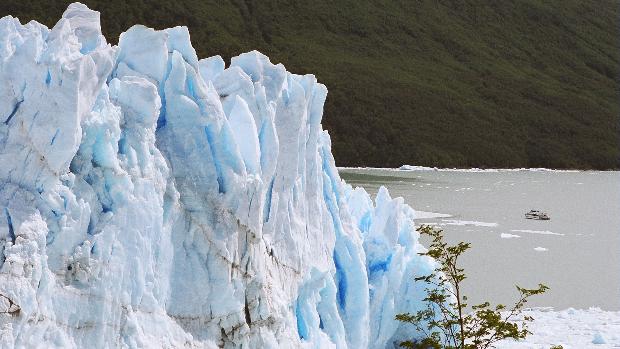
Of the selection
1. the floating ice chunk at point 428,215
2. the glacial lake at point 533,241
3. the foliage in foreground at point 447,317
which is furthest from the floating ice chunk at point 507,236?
the foliage in foreground at point 447,317

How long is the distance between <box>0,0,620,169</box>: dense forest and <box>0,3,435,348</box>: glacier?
78764 millimetres

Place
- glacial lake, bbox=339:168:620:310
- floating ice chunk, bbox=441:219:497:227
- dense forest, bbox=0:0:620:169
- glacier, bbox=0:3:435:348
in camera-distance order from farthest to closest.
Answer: dense forest, bbox=0:0:620:169 → floating ice chunk, bbox=441:219:497:227 → glacial lake, bbox=339:168:620:310 → glacier, bbox=0:3:435:348

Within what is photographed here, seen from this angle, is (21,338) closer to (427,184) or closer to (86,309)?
(86,309)

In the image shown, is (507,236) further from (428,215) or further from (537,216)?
(537,216)

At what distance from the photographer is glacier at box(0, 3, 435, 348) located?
216 inches

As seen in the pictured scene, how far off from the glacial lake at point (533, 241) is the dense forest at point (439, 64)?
44696 millimetres

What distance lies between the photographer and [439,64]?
132 m

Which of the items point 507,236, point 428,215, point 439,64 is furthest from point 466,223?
point 439,64

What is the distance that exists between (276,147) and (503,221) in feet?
87.2

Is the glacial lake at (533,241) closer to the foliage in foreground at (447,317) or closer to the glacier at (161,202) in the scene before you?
the foliage in foreground at (447,317)

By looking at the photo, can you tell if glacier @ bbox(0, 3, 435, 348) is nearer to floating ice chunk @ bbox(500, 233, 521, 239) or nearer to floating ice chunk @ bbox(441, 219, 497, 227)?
floating ice chunk @ bbox(500, 233, 521, 239)

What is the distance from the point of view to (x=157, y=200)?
6383 millimetres

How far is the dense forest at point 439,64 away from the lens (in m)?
99.8

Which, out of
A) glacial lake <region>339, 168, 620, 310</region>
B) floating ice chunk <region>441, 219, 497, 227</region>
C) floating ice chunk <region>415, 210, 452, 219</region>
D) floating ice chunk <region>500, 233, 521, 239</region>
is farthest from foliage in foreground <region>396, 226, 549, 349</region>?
floating ice chunk <region>415, 210, 452, 219</region>
